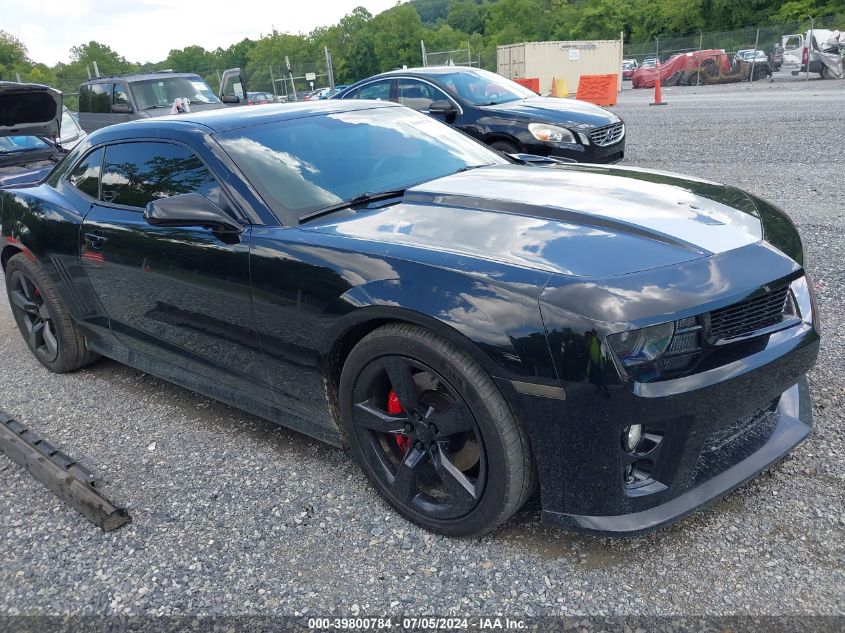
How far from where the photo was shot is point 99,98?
535 inches

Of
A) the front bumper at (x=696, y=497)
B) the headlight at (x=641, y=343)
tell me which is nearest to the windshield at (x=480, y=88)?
the front bumper at (x=696, y=497)

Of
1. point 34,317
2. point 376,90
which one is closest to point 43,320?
point 34,317

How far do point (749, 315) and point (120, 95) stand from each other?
43.6 feet

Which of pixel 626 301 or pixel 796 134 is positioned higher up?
pixel 626 301

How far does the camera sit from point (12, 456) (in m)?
3.39

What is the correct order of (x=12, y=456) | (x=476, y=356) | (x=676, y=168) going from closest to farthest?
(x=476, y=356)
(x=12, y=456)
(x=676, y=168)

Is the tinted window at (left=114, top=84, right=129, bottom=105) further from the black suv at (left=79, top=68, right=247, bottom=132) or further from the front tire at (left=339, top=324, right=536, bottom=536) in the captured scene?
the front tire at (left=339, top=324, right=536, bottom=536)

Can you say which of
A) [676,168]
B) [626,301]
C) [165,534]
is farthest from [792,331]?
[676,168]

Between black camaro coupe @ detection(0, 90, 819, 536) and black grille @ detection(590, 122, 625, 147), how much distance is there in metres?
4.81

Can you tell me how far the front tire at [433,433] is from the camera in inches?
89.1

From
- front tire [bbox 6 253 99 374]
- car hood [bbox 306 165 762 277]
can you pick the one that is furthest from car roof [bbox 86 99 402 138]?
front tire [bbox 6 253 99 374]

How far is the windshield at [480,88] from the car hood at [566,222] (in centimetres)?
614

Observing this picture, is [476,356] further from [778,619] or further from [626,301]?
[778,619]

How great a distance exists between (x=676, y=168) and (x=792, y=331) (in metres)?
7.17
